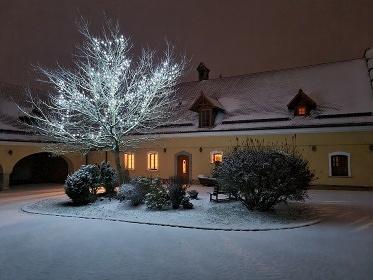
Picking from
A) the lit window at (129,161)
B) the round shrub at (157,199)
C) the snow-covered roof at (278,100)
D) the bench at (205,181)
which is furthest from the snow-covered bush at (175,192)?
the lit window at (129,161)

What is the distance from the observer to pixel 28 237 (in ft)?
29.1

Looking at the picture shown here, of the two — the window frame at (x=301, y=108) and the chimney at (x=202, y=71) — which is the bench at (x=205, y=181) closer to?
the window frame at (x=301, y=108)

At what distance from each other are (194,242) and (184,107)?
18936mm

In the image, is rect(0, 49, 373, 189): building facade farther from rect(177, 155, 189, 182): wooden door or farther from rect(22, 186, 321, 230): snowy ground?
rect(22, 186, 321, 230): snowy ground

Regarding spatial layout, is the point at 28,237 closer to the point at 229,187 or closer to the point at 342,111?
the point at 229,187

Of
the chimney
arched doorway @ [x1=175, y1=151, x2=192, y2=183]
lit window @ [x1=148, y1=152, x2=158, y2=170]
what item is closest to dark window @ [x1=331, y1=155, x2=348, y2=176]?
arched doorway @ [x1=175, y1=151, x2=192, y2=183]

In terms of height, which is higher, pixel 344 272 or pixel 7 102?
pixel 7 102

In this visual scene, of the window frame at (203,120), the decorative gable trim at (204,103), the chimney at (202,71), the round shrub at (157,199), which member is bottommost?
the round shrub at (157,199)

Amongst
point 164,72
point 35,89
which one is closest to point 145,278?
point 164,72

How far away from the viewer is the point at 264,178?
1125cm

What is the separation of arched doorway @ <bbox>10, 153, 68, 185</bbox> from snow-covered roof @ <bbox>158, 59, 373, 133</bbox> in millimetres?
9749

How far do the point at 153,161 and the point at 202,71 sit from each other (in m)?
9.82

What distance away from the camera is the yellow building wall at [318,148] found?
19000 millimetres

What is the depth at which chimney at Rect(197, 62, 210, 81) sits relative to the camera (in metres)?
29.5
